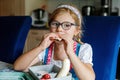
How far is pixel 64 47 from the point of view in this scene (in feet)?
3.38

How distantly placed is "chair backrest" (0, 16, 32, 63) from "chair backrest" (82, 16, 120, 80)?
500 millimetres

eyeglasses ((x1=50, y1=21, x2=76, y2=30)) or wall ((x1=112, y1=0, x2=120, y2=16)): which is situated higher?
wall ((x1=112, y1=0, x2=120, y2=16))

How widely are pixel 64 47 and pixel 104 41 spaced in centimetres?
30

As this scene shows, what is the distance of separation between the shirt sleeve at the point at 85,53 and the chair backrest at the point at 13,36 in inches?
21.3

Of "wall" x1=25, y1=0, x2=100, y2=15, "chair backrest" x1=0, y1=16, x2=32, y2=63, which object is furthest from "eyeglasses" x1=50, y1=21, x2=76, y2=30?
"wall" x1=25, y1=0, x2=100, y2=15

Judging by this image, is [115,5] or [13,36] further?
[115,5]

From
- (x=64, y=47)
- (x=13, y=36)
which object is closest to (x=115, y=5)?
(x=13, y=36)

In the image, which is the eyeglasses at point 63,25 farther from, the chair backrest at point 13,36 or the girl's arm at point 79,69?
the chair backrest at point 13,36

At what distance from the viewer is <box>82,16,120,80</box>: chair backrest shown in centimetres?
120

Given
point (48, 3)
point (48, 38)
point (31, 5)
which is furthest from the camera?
point (48, 3)

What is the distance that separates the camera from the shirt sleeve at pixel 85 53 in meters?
1.17

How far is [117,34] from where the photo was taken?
3.93 ft

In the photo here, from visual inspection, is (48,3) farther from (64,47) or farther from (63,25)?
(64,47)

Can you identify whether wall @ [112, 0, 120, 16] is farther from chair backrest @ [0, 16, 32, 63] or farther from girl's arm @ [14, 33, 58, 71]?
girl's arm @ [14, 33, 58, 71]
